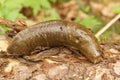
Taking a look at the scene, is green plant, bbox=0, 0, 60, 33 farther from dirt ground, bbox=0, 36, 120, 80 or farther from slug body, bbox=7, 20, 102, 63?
dirt ground, bbox=0, 36, 120, 80

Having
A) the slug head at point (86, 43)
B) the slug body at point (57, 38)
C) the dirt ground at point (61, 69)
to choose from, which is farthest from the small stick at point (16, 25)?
the slug head at point (86, 43)

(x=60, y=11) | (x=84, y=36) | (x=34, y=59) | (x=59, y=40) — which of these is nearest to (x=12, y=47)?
(x=34, y=59)

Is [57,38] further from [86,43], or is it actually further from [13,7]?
[13,7]

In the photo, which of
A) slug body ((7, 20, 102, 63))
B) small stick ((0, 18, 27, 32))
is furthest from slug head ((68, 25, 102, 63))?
small stick ((0, 18, 27, 32))

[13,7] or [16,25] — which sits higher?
[13,7]

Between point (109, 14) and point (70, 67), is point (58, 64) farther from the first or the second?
point (109, 14)

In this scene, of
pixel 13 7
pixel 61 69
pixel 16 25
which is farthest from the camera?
pixel 13 7

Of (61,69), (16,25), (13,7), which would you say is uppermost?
(13,7)

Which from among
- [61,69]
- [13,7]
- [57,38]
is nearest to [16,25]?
[57,38]
